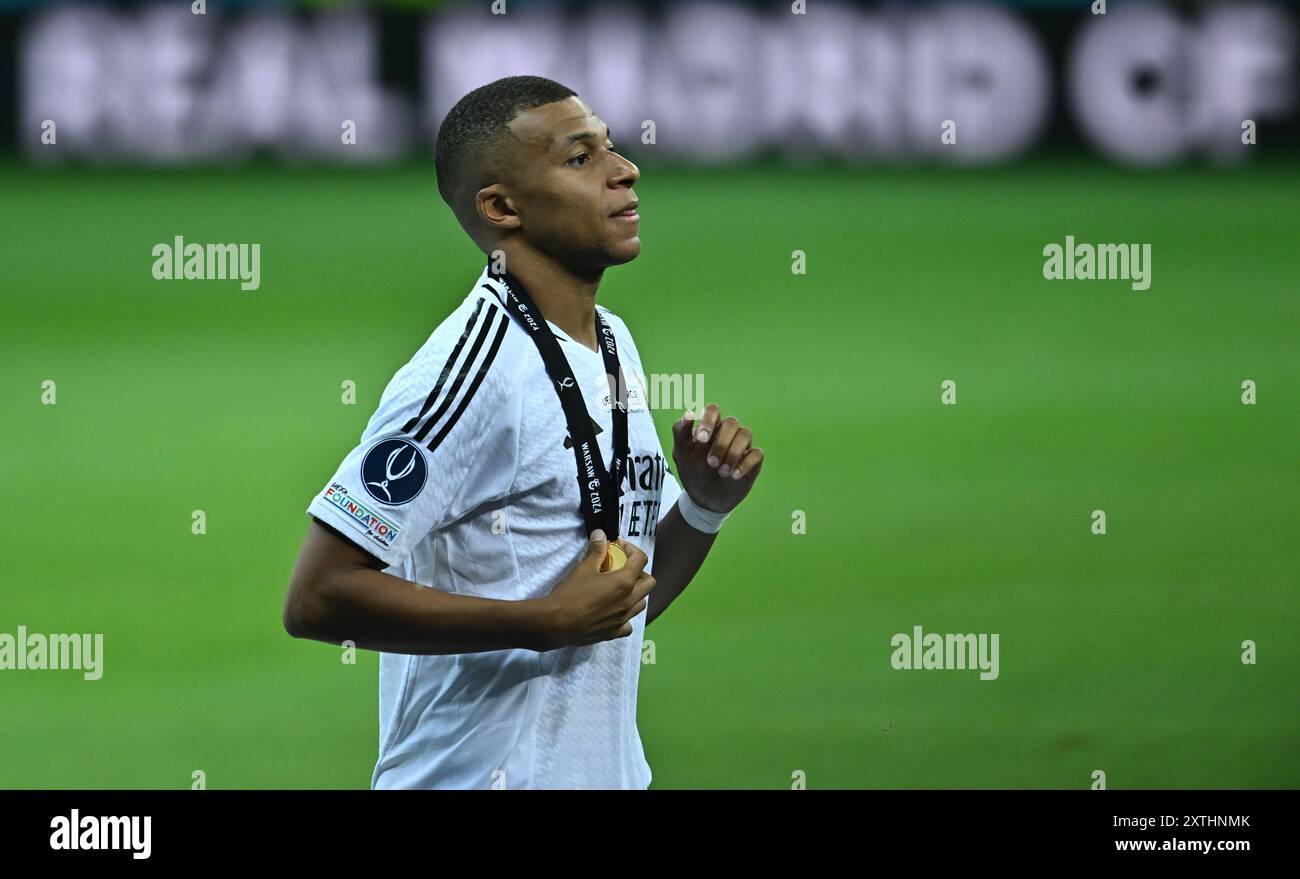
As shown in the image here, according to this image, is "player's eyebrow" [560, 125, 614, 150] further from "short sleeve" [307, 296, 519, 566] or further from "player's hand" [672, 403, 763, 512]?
"player's hand" [672, 403, 763, 512]

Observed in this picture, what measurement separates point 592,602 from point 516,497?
255 millimetres

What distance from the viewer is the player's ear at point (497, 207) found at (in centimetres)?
302

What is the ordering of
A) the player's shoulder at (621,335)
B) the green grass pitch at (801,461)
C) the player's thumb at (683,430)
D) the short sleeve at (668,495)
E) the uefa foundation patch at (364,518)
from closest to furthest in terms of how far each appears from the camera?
the uefa foundation patch at (364,518)
the player's thumb at (683,430)
the player's shoulder at (621,335)
the short sleeve at (668,495)
the green grass pitch at (801,461)

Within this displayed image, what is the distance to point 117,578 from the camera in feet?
24.5

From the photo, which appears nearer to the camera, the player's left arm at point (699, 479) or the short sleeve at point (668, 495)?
the player's left arm at point (699, 479)

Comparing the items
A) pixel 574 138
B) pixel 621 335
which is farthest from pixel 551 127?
pixel 621 335

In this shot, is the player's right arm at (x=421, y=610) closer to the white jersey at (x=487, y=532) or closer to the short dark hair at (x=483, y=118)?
the white jersey at (x=487, y=532)

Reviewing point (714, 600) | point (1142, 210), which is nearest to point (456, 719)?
point (714, 600)

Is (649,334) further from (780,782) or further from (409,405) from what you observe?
(409,405)

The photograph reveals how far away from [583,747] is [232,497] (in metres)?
5.49

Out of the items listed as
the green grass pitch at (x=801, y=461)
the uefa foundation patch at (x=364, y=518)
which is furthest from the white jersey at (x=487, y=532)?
the green grass pitch at (x=801, y=461)

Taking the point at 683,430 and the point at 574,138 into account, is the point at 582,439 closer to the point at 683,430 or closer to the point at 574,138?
the point at 683,430

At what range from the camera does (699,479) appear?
310cm

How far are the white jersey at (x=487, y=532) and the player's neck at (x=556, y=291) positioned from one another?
0.14ft
